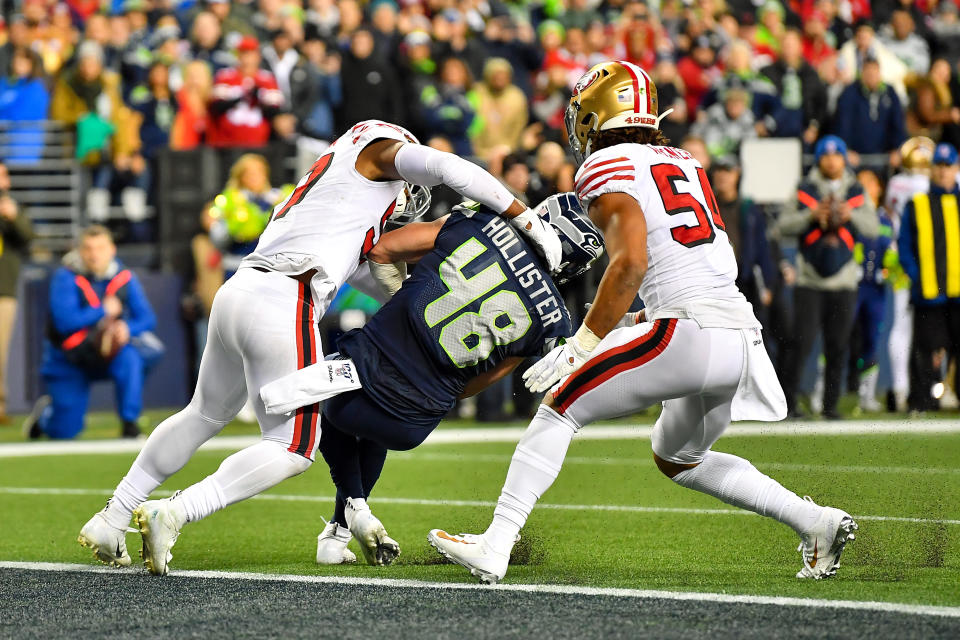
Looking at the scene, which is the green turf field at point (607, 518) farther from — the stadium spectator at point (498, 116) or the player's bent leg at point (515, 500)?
the stadium spectator at point (498, 116)

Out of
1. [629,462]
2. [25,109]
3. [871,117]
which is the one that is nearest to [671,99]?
[871,117]

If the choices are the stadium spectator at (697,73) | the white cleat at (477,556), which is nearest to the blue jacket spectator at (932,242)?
the stadium spectator at (697,73)

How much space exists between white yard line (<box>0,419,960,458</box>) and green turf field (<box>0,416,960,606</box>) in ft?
0.72

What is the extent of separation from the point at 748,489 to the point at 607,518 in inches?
70.0

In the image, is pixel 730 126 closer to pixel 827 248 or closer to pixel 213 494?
pixel 827 248

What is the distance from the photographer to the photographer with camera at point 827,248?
36.1ft

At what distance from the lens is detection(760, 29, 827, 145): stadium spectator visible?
43.8ft

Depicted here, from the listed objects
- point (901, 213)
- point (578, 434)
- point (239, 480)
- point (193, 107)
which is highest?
point (193, 107)

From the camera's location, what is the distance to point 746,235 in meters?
11.1

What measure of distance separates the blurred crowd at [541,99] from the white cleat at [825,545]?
19.6ft

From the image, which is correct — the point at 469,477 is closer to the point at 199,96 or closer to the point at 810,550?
the point at 810,550

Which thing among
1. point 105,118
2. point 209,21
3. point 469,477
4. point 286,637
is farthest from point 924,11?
point 286,637

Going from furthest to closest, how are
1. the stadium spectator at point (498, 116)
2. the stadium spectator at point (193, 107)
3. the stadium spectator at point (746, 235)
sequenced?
the stadium spectator at point (193, 107) → the stadium spectator at point (498, 116) → the stadium spectator at point (746, 235)

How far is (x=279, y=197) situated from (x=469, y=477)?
3788 millimetres
